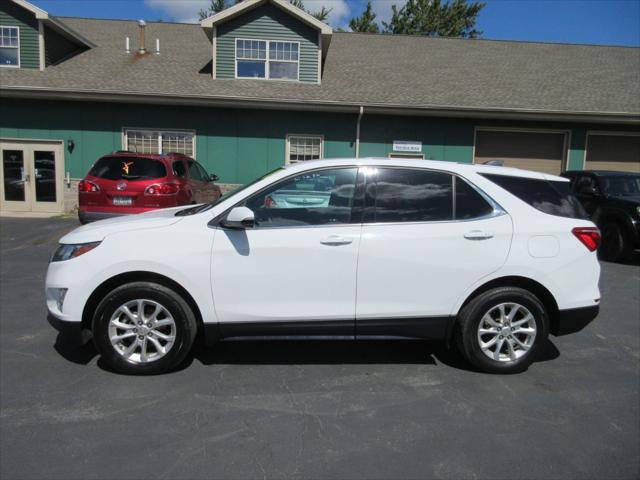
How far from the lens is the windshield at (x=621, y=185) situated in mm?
10344

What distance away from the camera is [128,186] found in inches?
359

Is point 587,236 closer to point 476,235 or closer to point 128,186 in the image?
point 476,235

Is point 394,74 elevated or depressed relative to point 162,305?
elevated

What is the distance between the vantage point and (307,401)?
3.86m

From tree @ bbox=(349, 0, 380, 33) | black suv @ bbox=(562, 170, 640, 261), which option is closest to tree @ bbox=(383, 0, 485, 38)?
tree @ bbox=(349, 0, 380, 33)

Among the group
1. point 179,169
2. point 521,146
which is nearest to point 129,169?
point 179,169

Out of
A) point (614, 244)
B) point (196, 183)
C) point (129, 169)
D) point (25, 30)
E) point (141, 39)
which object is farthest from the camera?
point (141, 39)

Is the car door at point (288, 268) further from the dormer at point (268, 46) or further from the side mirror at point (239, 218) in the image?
the dormer at point (268, 46)

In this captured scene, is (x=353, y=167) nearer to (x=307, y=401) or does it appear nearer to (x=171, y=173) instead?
(x=307, y=401)

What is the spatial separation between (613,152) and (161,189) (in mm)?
14346

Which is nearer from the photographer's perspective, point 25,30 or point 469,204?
point 469,204

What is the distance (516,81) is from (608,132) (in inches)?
129

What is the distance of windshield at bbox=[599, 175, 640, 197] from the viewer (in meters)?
10.3

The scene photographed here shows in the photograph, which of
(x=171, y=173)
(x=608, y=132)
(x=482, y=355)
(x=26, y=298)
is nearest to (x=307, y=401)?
(x=482, y=355)
